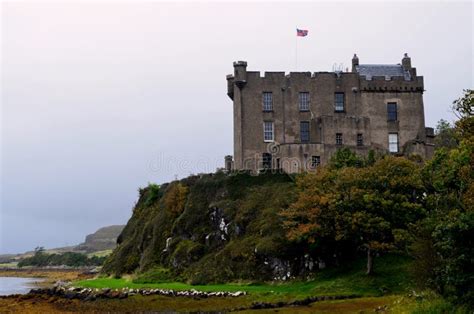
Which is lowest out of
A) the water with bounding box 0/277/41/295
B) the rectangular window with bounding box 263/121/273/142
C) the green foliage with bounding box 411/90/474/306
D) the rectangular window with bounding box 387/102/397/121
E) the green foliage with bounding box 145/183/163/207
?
the water with bounding box 0/277/41/295

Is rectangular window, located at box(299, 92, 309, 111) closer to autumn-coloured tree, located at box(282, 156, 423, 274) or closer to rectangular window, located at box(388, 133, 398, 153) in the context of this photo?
rectangular window, located at box(388, 133, 398, 153)

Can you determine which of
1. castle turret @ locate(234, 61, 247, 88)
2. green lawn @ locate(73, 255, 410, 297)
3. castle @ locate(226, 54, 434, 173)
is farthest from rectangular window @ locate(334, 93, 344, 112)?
green lawn @ locate(73, 255, 410, 297)

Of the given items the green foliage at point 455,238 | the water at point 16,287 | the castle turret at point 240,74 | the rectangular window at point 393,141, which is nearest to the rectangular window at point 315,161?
the rectangular window at point 393,141

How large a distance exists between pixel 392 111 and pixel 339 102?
589cm

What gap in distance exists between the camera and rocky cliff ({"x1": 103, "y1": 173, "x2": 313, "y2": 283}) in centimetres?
5200


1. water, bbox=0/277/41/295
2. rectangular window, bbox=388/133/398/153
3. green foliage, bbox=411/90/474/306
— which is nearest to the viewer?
green foliage, bbox=411/90/474/306

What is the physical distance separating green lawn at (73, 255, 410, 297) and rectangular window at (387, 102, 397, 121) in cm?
2240

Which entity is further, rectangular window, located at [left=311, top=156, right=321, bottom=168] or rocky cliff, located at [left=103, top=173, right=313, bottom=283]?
rectangular window, located at [left=311, top=156, right=321, bottom=168]

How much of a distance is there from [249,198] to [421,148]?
19143 millimetres

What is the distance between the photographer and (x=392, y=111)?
6725 centimetres

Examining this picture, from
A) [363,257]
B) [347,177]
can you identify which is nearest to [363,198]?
[347,177]

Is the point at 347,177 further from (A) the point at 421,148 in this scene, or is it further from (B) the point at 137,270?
(B) the point at 137,270

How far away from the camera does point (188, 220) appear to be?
63656 millimetres

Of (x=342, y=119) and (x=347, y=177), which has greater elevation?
(x=342, y=119)
